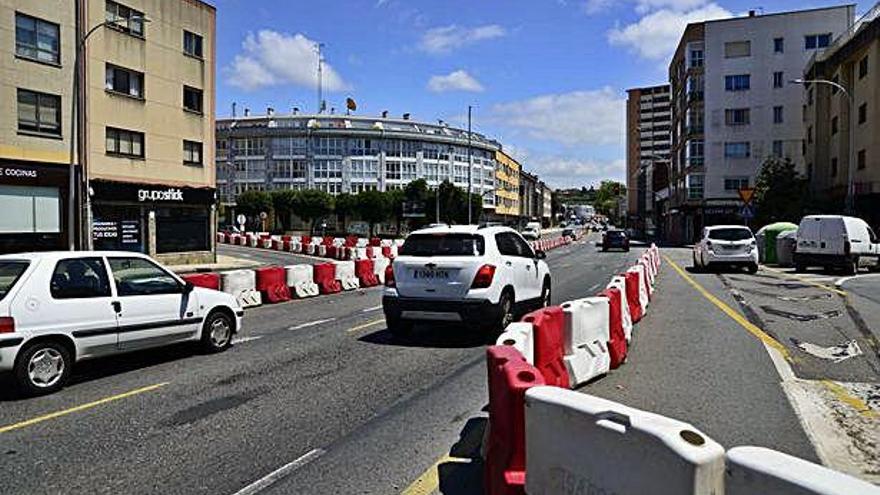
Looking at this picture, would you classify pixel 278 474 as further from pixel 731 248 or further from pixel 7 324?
pixel 731 248

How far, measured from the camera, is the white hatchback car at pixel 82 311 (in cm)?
707

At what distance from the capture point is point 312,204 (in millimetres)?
83500

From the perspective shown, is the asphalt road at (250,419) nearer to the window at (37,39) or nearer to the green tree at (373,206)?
the window at (37,39)

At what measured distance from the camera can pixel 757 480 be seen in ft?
8.18

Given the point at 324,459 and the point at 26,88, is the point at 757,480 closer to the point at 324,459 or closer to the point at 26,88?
the point at 324,459

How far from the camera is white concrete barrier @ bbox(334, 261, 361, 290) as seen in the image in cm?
1980

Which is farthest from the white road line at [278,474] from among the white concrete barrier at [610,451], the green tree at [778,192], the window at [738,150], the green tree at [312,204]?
the green tree at [312,204]

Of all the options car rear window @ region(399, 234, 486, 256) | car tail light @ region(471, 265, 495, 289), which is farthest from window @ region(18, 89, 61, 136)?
car tail light @ region(471, 265, 495, 289)

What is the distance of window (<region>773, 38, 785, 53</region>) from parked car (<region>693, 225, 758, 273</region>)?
46.9 meters

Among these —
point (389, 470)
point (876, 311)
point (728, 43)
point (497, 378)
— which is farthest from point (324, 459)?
point (728, 43)

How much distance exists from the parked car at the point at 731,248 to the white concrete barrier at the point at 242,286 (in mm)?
15941

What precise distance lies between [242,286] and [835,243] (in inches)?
744

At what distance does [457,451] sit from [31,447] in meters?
3.23

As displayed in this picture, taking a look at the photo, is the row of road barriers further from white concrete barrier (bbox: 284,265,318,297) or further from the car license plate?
white concrete barrier (bbox: 284,265,318,297)
